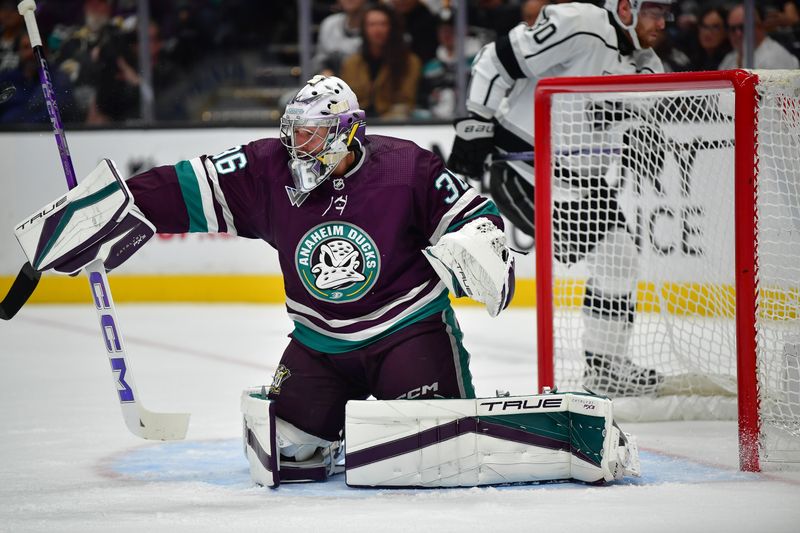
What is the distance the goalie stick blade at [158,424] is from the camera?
2818 millimetres

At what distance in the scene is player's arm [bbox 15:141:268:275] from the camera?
2678 mm

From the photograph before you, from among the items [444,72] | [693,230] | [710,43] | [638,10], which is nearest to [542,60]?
[638,10]

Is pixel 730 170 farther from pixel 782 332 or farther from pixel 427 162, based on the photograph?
pixel 427 162

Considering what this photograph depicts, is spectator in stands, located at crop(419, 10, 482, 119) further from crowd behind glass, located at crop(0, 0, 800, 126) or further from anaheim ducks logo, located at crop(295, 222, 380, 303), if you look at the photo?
anaheim ducks logo, located at crop(295, 222, 380, 303)

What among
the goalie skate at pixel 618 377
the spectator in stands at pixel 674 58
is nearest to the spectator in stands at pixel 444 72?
the spectator in stands at pixel 674 58

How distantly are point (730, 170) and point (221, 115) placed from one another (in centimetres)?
368

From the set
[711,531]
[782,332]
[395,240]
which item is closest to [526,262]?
[782,332]

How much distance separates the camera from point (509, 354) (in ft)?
16.3

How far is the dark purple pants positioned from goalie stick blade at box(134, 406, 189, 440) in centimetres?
22

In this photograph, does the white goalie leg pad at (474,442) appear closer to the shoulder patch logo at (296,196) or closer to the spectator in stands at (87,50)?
the shoulder patch logo at (296,196)

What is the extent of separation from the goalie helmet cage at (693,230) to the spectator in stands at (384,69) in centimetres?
230

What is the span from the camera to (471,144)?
4219mm

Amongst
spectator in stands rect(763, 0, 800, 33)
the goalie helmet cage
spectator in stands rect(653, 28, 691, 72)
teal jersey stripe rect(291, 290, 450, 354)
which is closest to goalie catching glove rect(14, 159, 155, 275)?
teal jersey stripe rect(291, 290, 450, 354)

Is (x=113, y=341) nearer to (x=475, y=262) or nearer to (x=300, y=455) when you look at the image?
(x=300, y=455)
